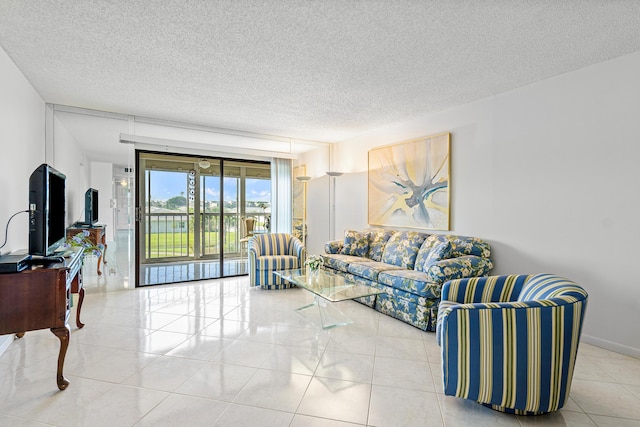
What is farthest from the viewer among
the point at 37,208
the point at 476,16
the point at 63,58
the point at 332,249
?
the point at 332,249

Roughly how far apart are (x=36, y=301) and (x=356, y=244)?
3.69 m

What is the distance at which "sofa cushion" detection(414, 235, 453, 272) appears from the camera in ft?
11.4

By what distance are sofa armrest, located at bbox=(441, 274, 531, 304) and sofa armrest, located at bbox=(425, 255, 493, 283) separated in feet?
2.27

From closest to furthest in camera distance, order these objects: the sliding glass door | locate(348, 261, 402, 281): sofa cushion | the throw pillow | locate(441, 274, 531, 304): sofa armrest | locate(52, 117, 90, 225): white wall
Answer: locate(441, 274, 531, 304): sofa armrest → the throw pillow → locate(348, 261, 402, 281): sofa cushion → locate(52, 117, 90, 225): white wall → the sliding glass door

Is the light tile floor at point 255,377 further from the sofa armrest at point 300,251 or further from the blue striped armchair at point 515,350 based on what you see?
the sofa armrest at point 300,251

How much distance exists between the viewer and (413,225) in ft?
15.0

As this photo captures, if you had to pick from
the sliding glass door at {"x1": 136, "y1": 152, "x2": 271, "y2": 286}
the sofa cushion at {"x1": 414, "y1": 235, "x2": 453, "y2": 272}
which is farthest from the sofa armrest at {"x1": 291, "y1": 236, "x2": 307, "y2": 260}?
the sofa cushion at {"x1": 414, "y1": 235, "x2": 453, "y2": 272}

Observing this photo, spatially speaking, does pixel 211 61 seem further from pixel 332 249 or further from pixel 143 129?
pixel 332 249

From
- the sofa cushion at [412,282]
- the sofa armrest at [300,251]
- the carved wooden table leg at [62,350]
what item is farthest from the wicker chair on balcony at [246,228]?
the carved wooden table leg at [62,350]

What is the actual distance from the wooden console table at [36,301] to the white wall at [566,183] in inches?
156

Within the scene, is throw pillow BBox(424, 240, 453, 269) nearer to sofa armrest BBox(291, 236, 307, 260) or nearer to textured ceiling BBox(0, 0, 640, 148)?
textured ceiling BBox(0, 0, 640, 148)

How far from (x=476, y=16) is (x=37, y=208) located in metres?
3.35

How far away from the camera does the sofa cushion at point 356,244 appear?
191 inches

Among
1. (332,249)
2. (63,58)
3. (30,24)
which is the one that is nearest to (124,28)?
(30,24)
